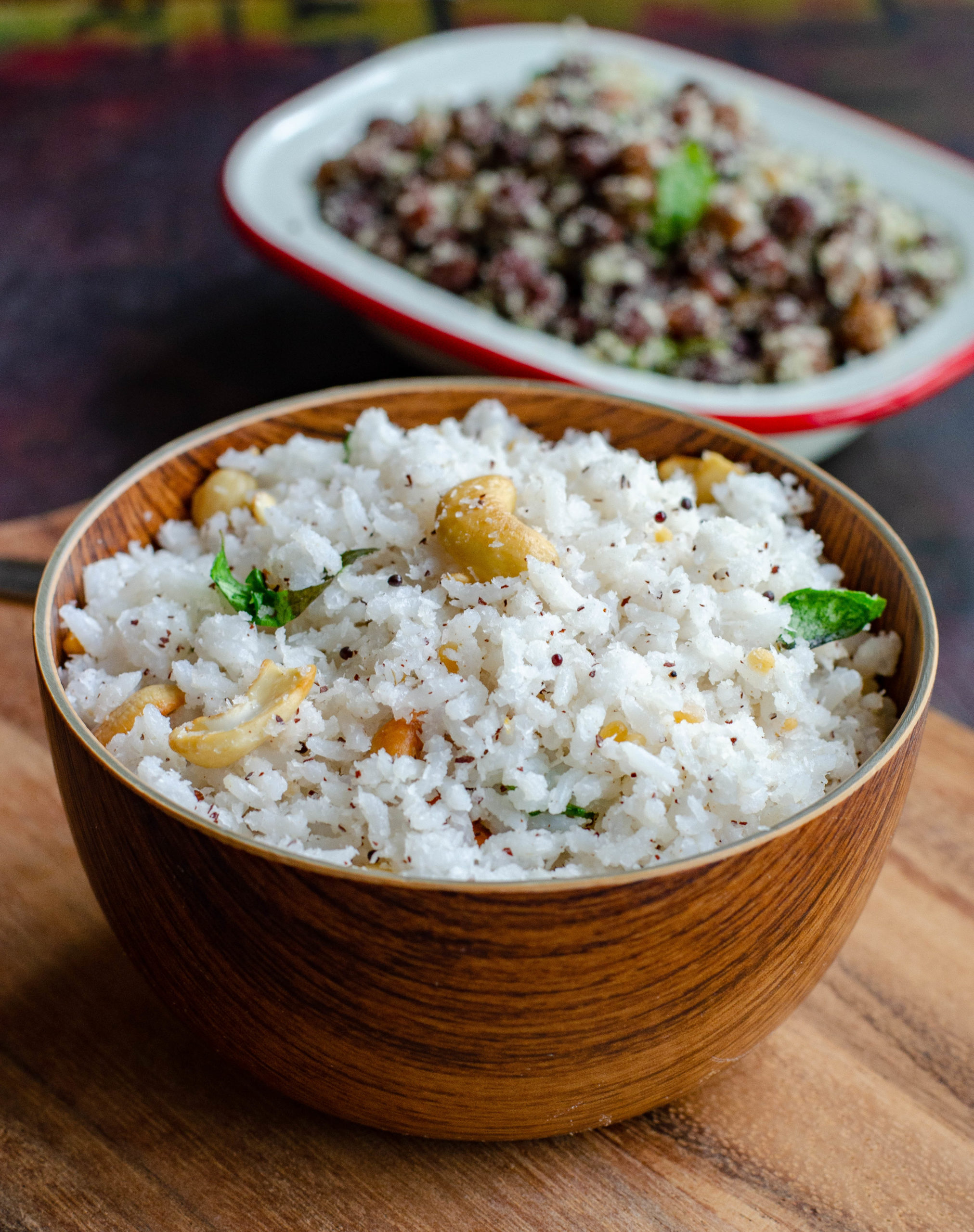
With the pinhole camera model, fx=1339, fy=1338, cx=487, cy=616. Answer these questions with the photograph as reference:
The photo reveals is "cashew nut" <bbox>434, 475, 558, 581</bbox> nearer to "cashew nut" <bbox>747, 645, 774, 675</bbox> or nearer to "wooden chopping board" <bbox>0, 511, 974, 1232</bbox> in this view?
"cashew nut" <bbox>747, 645, 774, 675</bbox>

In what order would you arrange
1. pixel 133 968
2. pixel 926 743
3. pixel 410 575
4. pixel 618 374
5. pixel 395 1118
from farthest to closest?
pixel 618 374
pixel 926 743
pixel 133 968
pixel 410 575
pixel 395 1118

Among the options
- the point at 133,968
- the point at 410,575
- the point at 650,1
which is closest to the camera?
the point at 410,575

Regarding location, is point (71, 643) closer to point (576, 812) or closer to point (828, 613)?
point (576, 812)

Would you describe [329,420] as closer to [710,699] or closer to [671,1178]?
[710,699]

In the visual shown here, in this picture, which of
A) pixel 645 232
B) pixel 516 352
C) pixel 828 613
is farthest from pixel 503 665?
pixel 645 232

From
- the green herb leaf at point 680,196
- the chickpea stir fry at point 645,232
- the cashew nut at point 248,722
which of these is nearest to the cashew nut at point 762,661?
the cashew nut at point 248,722

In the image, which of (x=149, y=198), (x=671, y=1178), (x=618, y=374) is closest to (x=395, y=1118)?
(x=671, y=1178)
